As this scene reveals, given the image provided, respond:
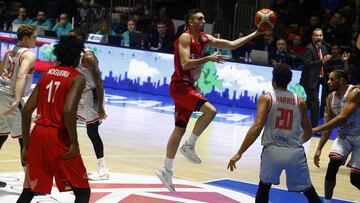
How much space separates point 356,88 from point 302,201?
70.9 inches

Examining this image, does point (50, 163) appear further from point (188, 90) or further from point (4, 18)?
point (4, 18)

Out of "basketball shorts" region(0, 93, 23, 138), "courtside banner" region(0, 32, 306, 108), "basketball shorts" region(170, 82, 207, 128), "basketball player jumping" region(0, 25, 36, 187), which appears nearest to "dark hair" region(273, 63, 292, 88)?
"basketball shorts" region(170, 82, 207, 128)

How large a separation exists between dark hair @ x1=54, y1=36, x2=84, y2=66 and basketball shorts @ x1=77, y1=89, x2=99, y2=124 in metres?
2.87

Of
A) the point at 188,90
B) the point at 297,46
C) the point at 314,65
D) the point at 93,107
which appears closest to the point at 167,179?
the point at 188,90

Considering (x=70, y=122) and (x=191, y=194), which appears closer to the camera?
(x=70, y=122)

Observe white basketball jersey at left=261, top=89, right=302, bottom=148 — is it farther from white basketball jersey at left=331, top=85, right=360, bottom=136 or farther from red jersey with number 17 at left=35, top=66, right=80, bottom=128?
red jersey with number 17 at left=35, top=66, right=80, bottom=128

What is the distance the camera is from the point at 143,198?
856 centimetres

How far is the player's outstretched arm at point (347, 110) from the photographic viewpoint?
25.1ft

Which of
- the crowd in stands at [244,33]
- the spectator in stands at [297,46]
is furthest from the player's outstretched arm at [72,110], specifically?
the spectator in stands at [297,46]

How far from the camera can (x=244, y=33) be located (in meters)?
18.2

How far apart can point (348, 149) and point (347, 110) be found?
50 centimetres

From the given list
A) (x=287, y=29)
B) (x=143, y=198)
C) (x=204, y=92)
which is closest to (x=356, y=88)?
(x=143, y=198)

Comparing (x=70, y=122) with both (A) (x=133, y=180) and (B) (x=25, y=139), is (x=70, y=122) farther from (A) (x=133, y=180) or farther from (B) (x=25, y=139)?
(A) (x=133, y=180)

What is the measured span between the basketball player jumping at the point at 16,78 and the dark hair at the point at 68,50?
78.2 inches
